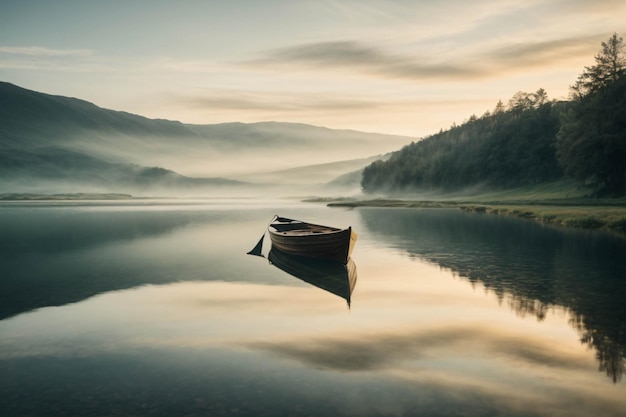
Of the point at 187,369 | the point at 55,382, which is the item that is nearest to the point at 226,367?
the point at 187,369

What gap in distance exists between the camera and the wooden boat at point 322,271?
28.2m

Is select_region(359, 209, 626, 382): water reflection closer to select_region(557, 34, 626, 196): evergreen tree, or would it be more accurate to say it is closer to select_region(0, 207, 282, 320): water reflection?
select_region(0, 207, 282, 320): water reflection

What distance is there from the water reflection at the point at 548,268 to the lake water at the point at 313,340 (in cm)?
15

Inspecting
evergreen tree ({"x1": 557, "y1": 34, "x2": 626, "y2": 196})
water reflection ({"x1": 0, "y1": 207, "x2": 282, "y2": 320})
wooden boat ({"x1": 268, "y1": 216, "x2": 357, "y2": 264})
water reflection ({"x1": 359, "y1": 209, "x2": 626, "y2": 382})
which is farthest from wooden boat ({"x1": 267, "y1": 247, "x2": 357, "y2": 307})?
evergreen tree ({"x1": 557, "y1": 34, "x2": 626, "y2": 196})

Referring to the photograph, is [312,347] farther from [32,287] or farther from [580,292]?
[32,287]

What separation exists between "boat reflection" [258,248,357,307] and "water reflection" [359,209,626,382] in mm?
6805

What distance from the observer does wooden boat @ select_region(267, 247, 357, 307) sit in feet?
92.7

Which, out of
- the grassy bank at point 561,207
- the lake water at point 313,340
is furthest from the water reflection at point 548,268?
the grassy bank at point 561,207

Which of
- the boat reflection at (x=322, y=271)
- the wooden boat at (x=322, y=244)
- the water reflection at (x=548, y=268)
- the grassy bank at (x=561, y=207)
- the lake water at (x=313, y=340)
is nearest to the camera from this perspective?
the lake water at (x=313, y=340)

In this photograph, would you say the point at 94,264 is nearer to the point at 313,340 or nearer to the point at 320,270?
the point at 320,270

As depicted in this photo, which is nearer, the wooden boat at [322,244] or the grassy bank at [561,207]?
the wooden boat at [322,244]

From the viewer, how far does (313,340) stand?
1762 cm

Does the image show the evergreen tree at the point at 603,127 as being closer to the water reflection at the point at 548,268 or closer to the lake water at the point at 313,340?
the water reflection at the point at 548,268

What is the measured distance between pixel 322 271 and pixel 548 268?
14005 mm
